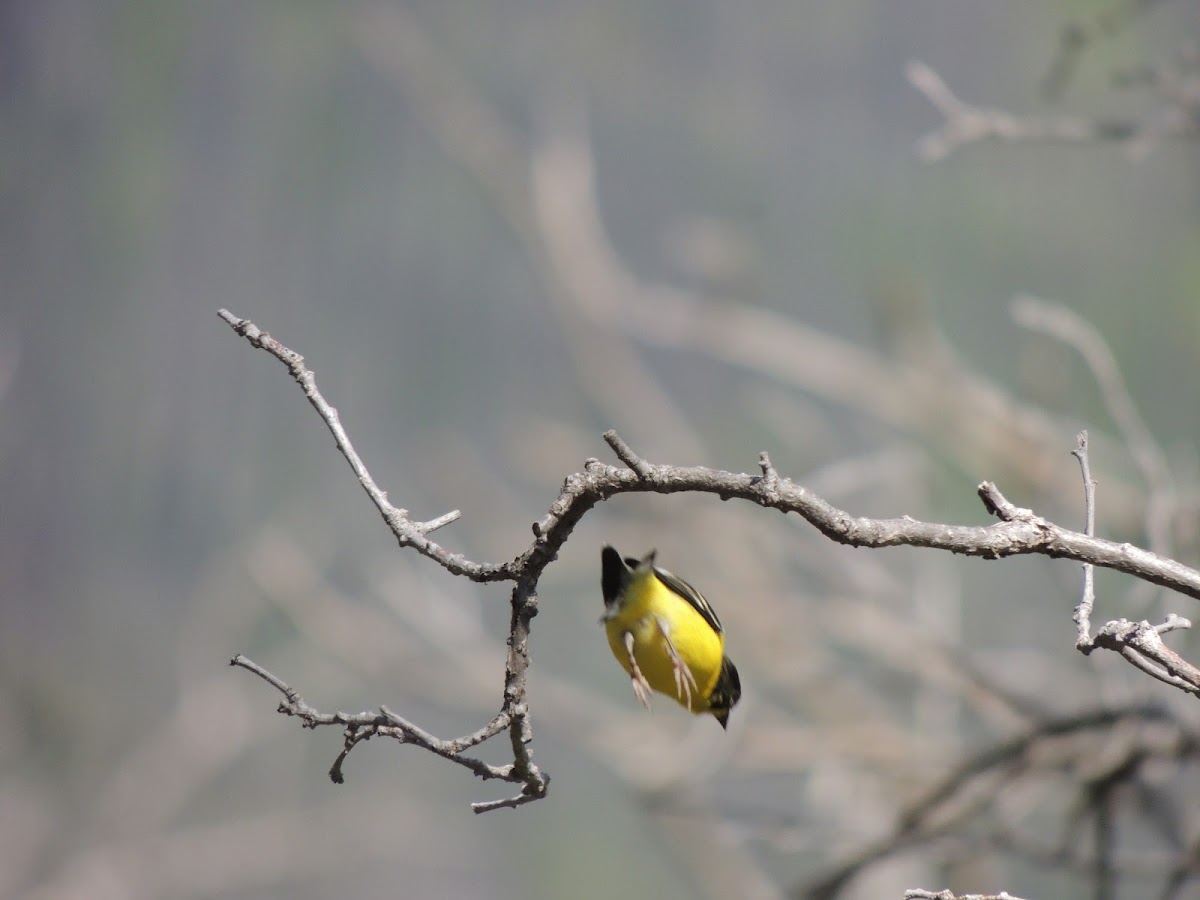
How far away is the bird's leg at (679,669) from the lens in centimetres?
53

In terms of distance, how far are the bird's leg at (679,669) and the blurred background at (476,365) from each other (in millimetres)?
1432

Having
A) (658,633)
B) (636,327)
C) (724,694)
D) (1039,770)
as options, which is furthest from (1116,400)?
(636,327)

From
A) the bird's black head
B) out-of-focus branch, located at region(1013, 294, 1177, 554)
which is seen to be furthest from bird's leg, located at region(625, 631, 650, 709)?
out-of-focus branch, located at region(1013, 294, 1177, 554)

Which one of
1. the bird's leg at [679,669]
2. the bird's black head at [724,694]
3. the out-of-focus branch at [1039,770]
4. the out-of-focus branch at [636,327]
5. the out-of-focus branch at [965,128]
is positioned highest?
the out-of-focus branch at [636,327]

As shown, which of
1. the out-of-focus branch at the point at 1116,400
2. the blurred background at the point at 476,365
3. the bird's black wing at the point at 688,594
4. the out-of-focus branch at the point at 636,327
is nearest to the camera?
the bird's black wing at the point at 688,594

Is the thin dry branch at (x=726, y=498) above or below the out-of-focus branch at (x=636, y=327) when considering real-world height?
below

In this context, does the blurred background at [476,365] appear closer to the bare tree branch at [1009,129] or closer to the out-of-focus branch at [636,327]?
the out-of-focus branch at [636,327]

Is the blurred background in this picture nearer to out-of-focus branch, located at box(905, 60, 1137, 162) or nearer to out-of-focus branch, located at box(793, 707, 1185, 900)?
out-of-focus branch, located at box(793, 707, 1185, 900)

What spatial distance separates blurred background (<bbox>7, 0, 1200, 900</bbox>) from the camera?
7.44 ft

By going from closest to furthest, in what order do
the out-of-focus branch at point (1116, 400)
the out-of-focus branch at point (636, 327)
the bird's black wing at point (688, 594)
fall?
the bird's black wing at point (688, 594) < the out-of-focus branch at point (1116, 400) < the out-of-focus branch at point (636, 327)

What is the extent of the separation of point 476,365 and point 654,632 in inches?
94.4

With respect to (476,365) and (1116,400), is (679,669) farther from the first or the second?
(476,365)

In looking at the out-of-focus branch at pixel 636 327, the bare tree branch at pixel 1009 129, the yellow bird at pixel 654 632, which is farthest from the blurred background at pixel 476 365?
the yellow bird at pixel 654 632

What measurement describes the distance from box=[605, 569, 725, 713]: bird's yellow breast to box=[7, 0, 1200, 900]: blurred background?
1.39 m
